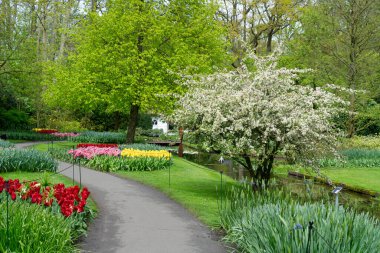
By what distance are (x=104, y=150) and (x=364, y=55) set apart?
751 inches

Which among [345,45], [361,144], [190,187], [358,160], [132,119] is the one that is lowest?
[190,187]

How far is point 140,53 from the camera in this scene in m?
22.1

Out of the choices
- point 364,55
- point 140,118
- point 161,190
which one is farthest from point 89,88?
point 140,118

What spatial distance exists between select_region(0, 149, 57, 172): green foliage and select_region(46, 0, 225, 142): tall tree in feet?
23.3

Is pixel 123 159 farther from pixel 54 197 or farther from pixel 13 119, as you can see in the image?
pixel 13 119

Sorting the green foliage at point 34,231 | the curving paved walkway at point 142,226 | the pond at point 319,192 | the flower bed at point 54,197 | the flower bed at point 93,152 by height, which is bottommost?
the pond at point 319,192

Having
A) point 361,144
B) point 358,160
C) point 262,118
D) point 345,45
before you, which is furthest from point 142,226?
point 345,45

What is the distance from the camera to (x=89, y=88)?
72.0ft

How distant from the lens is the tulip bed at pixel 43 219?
6.22 m

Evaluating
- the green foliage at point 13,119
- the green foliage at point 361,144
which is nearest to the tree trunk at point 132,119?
the green foliage at point 361,144

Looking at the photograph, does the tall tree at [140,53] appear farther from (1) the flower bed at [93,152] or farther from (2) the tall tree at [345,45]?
(2) the tall tree at [345,45]

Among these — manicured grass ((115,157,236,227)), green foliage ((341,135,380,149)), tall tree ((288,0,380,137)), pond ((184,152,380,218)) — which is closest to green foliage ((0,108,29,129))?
pond ((184,152,380,218))

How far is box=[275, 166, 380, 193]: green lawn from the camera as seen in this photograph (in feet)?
55.0

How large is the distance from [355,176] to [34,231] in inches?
635
